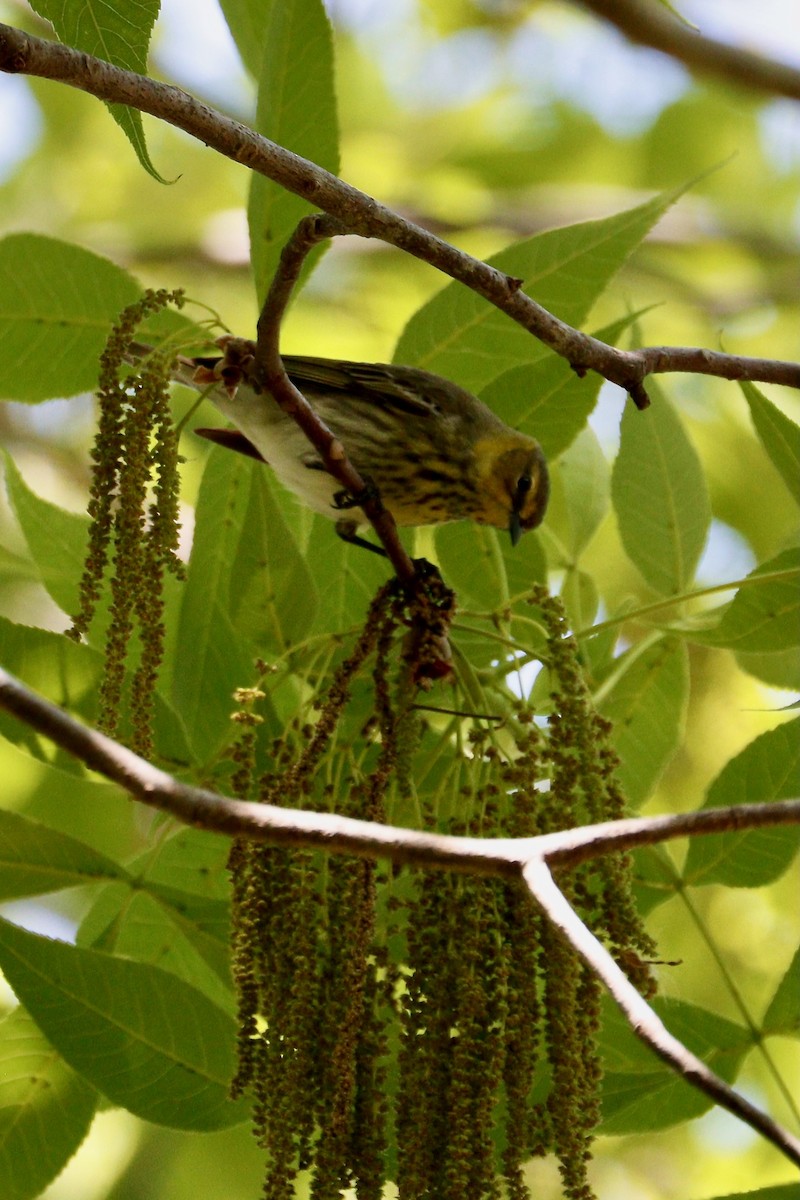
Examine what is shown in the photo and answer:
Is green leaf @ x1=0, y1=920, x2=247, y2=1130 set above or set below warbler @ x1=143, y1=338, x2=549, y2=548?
below

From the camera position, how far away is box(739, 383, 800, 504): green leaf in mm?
2225

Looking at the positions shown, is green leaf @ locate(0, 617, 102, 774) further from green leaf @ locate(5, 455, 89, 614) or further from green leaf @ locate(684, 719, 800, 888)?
green leaf @ locate(684, 719, 800, 888)

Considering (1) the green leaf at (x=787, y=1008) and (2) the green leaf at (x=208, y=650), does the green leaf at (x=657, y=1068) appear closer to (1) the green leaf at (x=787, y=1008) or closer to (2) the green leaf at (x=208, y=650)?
(1) the green leaf at (x=787, y=1008)

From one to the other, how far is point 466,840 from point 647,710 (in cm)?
137

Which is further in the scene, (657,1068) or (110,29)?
(657,1068)

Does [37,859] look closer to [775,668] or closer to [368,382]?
[775,668]

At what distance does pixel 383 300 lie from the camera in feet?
20.9

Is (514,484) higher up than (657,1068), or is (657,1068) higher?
(514,484)

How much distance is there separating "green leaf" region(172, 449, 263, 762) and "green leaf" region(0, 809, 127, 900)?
0.31m

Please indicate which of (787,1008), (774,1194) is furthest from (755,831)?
(774,1194)

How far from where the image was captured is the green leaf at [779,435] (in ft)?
7.30

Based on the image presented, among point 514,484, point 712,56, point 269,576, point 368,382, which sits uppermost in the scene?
point 712,56

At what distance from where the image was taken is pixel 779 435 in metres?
2.23

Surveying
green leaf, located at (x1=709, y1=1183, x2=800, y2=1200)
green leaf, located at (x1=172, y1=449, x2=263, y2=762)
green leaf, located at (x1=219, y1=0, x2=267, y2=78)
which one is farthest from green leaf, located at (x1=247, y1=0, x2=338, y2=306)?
green leaf, located at (x1=709, y1=1183, x2=800, y2=1200)
